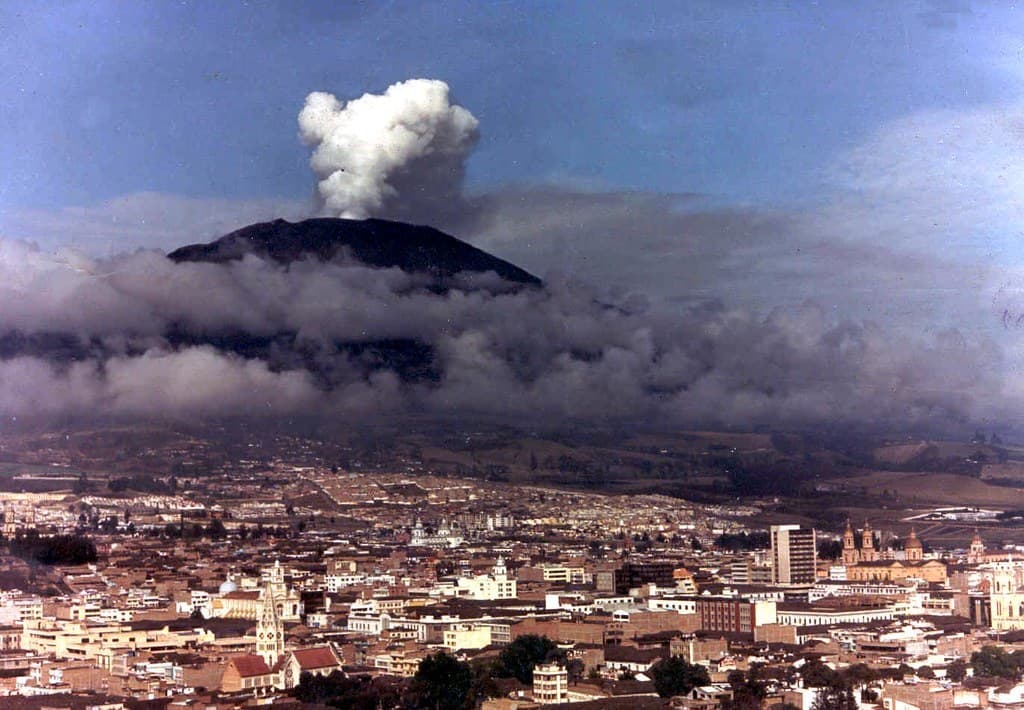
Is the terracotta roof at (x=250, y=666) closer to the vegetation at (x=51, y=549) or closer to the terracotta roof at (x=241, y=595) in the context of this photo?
the terracotta roof at (x=241, y=595)

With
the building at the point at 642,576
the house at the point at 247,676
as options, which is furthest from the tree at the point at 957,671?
the building at the point at 642,576

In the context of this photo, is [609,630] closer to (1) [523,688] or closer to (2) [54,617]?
(1) [523,688]

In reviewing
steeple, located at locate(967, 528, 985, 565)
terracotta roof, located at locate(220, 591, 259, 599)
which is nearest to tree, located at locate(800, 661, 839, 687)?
terracotta roof, located at locate(220, 591, 259, 599)

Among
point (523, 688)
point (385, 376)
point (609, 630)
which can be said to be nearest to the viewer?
point (523, 688)

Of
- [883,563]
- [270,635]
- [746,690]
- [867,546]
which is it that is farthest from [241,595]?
[867,546]

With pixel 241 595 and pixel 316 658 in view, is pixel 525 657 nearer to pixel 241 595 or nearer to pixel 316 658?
pixel 316 658

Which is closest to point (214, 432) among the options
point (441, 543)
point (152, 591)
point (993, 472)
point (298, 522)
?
point (298, 522)
